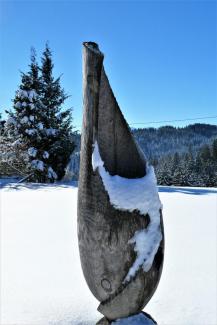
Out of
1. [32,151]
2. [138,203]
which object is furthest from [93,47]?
[32,151]

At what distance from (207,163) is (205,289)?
35.5 m

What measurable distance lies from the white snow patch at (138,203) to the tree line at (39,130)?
11370mm

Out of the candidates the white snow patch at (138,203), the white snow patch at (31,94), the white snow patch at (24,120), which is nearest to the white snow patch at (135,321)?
the white snow patch at (138,203)

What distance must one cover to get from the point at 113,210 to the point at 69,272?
6.07 ft

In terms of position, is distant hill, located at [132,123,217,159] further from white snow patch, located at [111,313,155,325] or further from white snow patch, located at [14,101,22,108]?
white snow patch, located at [111,313,155,325]

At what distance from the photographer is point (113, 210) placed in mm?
1897

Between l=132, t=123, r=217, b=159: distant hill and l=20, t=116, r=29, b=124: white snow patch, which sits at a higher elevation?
l=132, t=123, r=217, b=159: distant hill

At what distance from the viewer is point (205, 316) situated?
2.57m

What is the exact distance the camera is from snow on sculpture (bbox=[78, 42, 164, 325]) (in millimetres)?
1902

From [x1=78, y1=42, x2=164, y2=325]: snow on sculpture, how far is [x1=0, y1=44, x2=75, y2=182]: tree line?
1128cm

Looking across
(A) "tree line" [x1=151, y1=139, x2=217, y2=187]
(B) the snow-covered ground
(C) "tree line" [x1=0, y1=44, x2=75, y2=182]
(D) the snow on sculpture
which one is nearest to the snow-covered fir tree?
(C) "tree line" [x1=0, y1=44, x2=75, y2=182]

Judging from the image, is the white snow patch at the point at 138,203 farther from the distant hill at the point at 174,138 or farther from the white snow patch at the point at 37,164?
the distant hill at the point at 174,138

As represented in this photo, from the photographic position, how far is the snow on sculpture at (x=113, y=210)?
1902mm

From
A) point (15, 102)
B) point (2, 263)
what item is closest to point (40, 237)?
point (2, 263)
